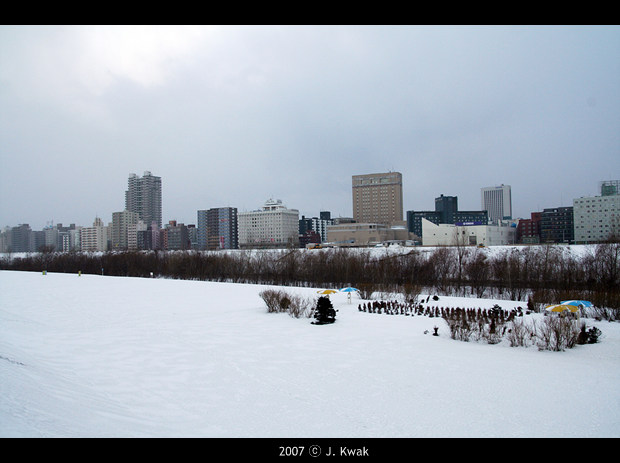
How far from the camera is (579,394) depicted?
7230 millimetres

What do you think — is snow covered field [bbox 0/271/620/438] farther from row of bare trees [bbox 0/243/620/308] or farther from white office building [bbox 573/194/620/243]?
white office building [bbox 573/194/620/243]

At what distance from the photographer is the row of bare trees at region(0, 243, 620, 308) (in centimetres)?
3175

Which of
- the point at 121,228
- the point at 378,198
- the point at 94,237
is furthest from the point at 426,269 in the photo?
the point at 94,237

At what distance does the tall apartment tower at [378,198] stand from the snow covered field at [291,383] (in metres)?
155

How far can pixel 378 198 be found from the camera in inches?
6732

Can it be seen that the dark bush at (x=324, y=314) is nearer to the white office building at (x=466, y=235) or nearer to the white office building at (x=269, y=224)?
A: the white office building at (x=466, y=235)

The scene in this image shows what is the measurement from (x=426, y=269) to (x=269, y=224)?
346ft

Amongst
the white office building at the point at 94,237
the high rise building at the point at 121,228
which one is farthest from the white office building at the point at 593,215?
the white office building at the point at 94,237

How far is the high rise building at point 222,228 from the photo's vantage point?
161 meters

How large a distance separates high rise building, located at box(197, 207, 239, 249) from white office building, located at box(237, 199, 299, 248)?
11.7m
